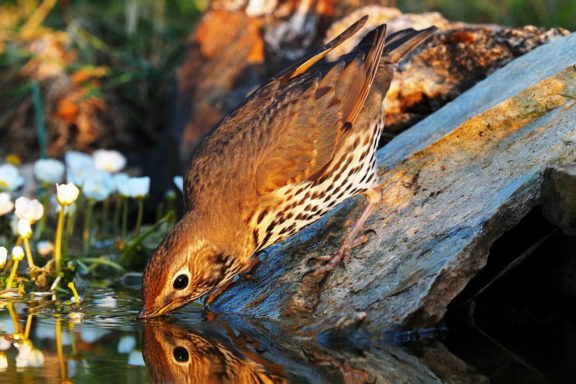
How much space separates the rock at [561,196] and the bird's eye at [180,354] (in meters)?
1.89

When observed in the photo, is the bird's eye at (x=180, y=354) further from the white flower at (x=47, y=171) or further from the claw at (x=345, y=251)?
the white flower at (x=47, y=171)

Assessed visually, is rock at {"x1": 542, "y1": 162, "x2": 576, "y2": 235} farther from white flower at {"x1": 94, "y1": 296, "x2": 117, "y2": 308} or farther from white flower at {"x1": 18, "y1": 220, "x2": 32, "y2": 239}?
white flower at {"x1": 18, "y1": 220, "x2": 32, "y2": 239}

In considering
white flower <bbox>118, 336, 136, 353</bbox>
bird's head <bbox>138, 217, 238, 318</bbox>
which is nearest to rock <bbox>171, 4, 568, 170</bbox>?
bird's head <bbox>138, 217, 238, 318</bbox>

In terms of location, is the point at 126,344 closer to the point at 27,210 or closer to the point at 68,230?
the point at 27,210

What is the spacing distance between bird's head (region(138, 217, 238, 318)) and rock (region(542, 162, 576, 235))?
1.71 metres

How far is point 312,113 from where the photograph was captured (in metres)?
4.83

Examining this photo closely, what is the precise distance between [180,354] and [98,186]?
266 centimetres

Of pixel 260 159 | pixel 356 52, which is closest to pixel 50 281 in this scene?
pixel 260 159

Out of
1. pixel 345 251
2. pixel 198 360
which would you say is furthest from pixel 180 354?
pixel 345 251

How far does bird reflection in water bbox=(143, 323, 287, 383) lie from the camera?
10.9ft

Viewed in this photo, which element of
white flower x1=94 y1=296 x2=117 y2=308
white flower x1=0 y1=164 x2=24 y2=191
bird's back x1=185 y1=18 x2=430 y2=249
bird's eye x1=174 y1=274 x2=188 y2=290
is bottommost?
bird's eye x1=174 y1=274 x2=188 y2=290

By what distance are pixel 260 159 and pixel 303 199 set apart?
34cm

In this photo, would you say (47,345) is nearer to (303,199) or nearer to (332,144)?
(303,199)

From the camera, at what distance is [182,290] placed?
13.9 ft
